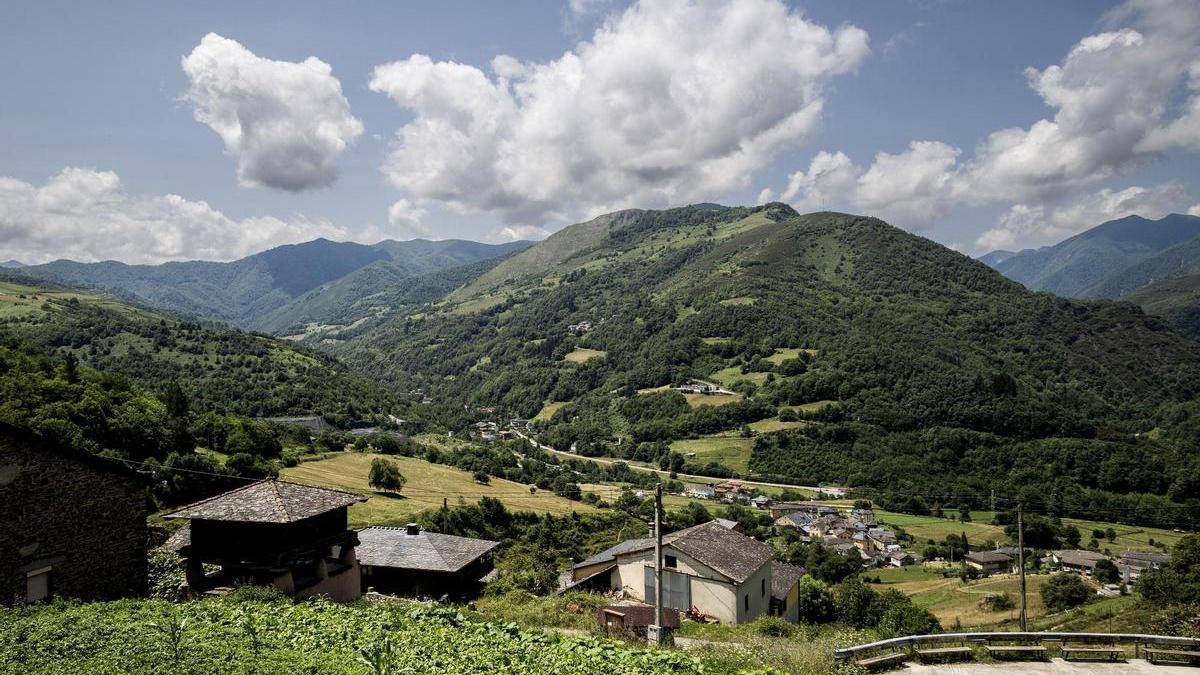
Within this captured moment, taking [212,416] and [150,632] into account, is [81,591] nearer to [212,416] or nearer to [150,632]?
[150,632]

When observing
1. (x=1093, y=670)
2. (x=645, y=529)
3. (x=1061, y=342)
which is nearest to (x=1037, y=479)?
(x=645, y=529)

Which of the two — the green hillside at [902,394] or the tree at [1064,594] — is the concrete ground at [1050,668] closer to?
the tree at [1064,594]

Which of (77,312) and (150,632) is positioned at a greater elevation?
(77,312)

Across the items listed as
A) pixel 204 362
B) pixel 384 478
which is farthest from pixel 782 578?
pixel 204 362

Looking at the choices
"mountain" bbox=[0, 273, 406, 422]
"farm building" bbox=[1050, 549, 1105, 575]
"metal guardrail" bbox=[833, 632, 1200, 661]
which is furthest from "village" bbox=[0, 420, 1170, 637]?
"mountain" bbox=[0, 273, 406, 422]

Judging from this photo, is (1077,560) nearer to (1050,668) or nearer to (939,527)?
(939,527)

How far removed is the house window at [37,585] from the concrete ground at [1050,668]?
885 inches

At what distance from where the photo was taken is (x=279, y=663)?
12.0m

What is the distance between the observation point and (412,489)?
214ft

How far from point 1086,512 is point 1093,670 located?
352 ft

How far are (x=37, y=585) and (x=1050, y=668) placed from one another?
2603 cm

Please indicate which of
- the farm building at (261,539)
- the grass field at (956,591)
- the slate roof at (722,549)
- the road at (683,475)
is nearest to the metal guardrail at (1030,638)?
the slate roof at (722,549)

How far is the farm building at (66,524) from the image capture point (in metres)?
16.9

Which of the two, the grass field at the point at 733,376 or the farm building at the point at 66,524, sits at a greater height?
the farm building at the point at 66,524
